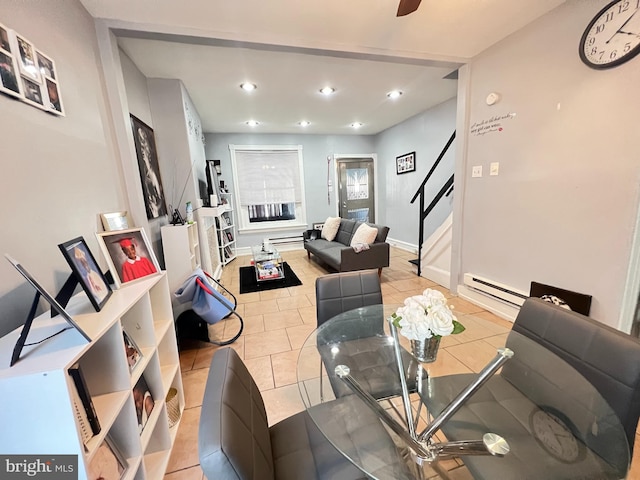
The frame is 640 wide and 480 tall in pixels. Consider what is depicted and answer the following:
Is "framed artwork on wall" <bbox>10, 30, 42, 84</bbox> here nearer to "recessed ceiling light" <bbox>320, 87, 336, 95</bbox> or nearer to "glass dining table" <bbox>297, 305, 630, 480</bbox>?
"glass dining table" <bbox>297, 305, 630, 480</bbox>

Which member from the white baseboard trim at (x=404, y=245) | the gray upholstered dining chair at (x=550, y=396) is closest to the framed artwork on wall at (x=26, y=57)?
the gray upholstered dining chair at (x=550, y=396)

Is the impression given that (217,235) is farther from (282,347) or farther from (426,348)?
(426,348)

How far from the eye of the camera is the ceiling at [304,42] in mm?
1758

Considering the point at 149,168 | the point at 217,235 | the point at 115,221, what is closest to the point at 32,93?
the point at 115,221

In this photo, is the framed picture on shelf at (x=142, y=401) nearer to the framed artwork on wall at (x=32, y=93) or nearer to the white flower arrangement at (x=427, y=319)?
the white flower arrangement at (x=427, y=319)

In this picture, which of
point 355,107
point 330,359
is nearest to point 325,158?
point 355,107

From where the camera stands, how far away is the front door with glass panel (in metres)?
5.94

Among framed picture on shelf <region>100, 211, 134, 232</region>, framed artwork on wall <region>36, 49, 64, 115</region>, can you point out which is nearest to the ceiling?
framed artwork on wall <region>36, 49, 64, 115</region>

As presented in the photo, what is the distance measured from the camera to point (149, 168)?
2418mm

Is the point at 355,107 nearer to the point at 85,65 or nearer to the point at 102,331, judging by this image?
the point at 85,65

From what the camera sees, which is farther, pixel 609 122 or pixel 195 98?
pixel 195 98

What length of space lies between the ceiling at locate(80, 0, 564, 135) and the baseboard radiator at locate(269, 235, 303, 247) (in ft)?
9.42

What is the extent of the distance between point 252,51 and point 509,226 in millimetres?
2845

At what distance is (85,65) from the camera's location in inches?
62.2
